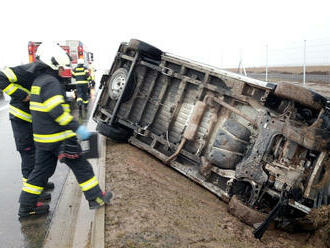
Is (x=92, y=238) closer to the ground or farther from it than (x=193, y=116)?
closer to the ground

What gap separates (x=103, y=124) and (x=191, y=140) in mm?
1814

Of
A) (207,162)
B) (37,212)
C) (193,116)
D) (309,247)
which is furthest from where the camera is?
(193,116)

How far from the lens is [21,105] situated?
3506 mm

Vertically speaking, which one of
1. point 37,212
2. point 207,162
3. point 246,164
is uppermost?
point 246,164

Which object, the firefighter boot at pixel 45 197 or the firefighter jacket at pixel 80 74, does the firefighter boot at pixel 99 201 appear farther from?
the firefighter jacket at pixel 80 74

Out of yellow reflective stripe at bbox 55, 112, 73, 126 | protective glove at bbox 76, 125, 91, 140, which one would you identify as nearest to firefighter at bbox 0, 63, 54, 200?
yellow reflective stripe at bbox 55, 112, 73, 126

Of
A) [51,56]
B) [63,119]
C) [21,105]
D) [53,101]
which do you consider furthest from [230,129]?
[21,105]

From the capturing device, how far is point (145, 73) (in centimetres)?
531

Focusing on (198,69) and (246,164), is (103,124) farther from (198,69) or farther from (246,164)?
(246,164)

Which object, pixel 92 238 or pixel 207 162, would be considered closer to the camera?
pixel 92 238

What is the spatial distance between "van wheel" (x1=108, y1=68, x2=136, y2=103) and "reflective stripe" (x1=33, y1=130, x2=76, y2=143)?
2.29 metres

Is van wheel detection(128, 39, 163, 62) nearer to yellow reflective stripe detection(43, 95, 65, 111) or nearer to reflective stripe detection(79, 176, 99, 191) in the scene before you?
yellow reflective stripe detection(43, 95, 65, 111)

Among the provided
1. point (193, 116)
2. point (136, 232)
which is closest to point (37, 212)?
point (136, 232)

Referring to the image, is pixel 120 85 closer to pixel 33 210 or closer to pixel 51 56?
pixel 51 56
